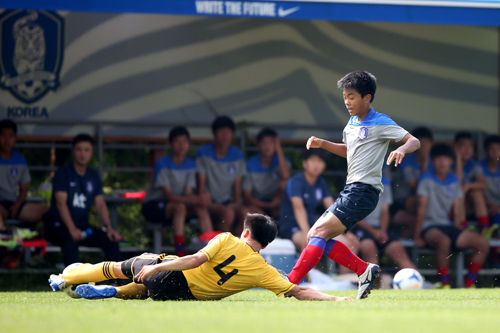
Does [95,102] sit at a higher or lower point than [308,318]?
higher

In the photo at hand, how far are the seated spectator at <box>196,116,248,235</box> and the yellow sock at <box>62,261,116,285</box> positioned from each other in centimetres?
346

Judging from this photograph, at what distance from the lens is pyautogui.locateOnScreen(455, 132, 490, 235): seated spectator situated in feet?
27.3

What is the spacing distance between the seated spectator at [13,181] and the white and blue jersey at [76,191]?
1.29ft

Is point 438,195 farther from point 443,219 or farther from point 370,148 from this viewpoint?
point 370,148

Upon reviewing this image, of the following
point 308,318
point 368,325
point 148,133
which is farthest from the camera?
point 148,133

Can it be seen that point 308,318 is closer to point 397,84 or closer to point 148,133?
point 148,133

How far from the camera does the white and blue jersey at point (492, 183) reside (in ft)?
28.6

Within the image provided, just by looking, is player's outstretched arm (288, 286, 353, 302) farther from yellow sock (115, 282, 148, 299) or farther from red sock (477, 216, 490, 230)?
red sock (477, 216, 490, 230)

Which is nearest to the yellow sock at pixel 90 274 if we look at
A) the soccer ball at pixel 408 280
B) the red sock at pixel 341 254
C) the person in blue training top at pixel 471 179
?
the red sock at pixel 341 254

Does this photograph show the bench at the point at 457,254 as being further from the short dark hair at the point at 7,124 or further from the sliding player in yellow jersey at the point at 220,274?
the short dark hair at the point at 7,124

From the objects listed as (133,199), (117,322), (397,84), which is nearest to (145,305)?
(117,322)

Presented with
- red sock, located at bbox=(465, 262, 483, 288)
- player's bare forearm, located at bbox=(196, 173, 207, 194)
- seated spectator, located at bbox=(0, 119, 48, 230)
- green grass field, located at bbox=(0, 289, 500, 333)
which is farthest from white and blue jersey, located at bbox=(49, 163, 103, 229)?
red sock, located at bbox=(465, 262, 483, 288)

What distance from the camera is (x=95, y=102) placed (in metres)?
8.43

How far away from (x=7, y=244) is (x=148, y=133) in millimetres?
2295
